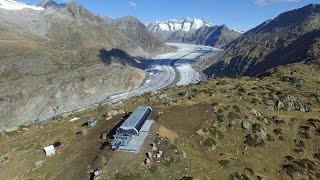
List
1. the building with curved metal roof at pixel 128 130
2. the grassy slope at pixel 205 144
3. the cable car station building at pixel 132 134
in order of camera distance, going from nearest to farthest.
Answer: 1. the grassy slope at pixel 205 144
2. the cable car station building at pixel 132 134
3. the building with curved metal roof at pixel 128 130

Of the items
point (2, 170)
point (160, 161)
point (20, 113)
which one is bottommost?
point (20, 113)

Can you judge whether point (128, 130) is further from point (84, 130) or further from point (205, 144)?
point (205, 144)

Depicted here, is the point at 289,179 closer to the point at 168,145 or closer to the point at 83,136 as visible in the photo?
the point at 168,145

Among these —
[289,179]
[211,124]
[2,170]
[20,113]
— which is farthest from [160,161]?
[20,113]

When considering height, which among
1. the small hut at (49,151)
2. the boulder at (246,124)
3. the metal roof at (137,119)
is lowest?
the small hut at (49,151)

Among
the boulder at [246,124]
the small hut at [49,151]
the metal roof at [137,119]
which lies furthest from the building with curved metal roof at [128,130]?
the boulder at [246,124]

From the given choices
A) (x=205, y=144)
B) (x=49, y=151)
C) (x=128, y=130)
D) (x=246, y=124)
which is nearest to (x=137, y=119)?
(x=128, y=130)

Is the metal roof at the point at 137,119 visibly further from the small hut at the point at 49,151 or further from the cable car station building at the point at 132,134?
the small hut at the point at 49,151
